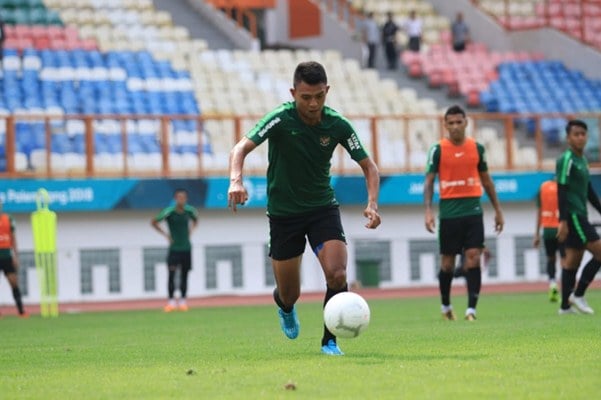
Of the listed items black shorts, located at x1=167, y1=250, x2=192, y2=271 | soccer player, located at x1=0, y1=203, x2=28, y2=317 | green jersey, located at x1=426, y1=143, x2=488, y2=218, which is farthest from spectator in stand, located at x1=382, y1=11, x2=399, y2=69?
green jersey, located at x1=426, y1=143, x2=488, y2=218

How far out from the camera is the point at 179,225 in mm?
27672

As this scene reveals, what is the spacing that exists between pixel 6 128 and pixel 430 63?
15223mm

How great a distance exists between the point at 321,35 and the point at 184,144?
12436 mm

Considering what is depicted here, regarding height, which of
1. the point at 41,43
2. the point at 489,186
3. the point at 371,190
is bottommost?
the point at 489,186

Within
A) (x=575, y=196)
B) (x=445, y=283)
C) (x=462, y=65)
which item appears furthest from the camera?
(x=462, y=65)

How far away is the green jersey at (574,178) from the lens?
17750mm

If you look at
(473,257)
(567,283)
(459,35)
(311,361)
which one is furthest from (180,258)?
(459,35)

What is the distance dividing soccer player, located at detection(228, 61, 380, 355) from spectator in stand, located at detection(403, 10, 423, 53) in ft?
102

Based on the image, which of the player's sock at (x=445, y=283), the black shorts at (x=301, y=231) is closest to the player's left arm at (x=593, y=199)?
the player's sock at (x=445, y=283)

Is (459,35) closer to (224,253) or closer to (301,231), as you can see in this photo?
(224,253)

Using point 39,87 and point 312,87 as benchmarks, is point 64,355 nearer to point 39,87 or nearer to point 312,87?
point 312,87

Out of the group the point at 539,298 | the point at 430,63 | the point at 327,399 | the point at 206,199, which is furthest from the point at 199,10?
the point at 327,399

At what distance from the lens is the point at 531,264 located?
116ft

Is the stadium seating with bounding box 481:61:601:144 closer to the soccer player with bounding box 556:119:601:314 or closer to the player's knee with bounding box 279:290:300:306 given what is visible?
the soccer player with bounding box 556:119:601:314
